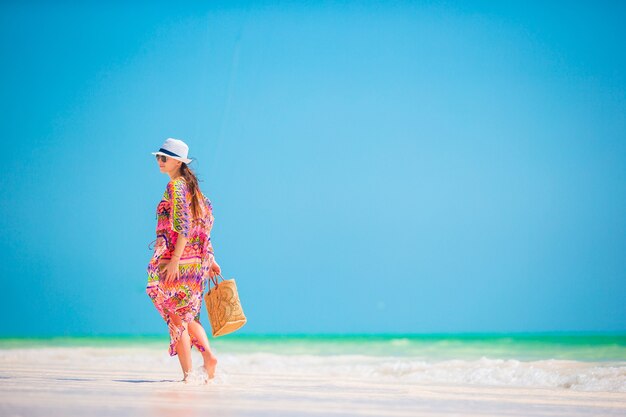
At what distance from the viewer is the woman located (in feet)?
13.3

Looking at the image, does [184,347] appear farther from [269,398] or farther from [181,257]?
[269,398]

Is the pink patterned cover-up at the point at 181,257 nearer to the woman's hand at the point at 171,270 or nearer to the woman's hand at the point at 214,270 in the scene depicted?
the woman's hand at the point at 171,270

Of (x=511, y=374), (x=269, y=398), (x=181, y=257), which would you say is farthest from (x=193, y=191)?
(x=511, y=374)

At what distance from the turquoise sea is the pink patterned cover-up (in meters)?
6.99

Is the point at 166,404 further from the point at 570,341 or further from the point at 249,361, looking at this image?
the point at 570,341

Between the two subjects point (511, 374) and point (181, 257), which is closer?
point (181, 257)

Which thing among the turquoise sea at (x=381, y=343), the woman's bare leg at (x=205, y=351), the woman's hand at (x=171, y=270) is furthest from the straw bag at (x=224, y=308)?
the turquoise sea at (x=381, y=343)

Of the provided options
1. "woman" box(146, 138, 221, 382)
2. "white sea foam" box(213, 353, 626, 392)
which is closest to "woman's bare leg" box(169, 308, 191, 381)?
"woman" box(146, 138, 221, 382)

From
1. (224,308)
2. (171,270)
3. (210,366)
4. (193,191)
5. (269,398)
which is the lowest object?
(269,398)

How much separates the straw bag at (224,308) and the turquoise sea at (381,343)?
672 centimetres

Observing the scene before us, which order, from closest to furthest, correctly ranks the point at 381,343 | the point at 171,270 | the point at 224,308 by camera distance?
the point at 171,270 → the point at 224,308 → the point at 381,343

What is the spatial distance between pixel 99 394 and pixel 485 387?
2136 millimetres

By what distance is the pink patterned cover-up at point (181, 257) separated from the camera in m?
4.05

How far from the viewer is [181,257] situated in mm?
4117
